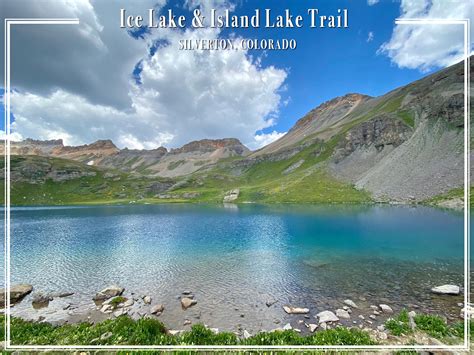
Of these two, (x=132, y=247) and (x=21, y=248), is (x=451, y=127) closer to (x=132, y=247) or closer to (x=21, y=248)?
(x=132, y=247)

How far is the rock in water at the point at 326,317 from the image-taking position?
17812mm

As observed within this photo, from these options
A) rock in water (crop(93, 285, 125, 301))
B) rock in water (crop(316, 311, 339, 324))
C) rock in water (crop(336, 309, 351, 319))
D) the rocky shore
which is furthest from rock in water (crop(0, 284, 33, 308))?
rock in water (crop(336, 309, 351, 319))

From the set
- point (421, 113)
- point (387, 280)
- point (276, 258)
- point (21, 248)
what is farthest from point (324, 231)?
point (421, 113)

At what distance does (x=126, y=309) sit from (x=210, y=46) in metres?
21.5

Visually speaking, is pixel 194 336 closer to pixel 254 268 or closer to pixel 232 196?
pixel 254 268

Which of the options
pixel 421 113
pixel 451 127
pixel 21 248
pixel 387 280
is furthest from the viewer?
pixel 421 113

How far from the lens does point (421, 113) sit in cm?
16088

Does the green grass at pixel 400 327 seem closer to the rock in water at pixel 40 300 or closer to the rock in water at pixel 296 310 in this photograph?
the rock in water at pixel 296 310

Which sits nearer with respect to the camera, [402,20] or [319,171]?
[402,20]

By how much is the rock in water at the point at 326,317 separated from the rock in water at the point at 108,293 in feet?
61.0

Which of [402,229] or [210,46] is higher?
[210,46]

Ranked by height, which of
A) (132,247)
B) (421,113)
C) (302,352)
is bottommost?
(132,247)

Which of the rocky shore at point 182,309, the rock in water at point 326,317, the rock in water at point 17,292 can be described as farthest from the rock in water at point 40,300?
the rock in water at point 326,317

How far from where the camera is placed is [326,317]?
18.2 m
